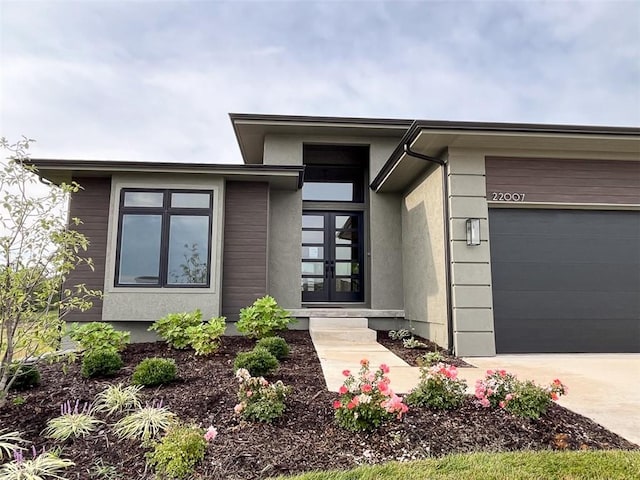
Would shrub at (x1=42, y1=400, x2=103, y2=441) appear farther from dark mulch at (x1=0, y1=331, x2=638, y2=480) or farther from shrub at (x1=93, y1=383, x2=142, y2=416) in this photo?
shrub at (x1=93, y1=383, x2=142, y2=416)

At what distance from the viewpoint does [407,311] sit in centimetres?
834

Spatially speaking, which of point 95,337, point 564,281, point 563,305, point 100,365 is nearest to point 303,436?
point 100,365

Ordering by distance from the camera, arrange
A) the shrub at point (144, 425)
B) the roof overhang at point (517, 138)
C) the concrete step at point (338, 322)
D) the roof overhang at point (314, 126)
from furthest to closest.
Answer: the roof overhang at point (314, 126) → the concrete step at point (338, 322) → the roof overhang at point (517, 138) → the shrub at point (144, 425)

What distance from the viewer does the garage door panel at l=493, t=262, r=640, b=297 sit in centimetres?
614

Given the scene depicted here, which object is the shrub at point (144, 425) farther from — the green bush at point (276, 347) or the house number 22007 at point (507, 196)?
the house number 22007 at point (507, 196)

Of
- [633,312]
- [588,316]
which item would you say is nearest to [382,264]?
[588,316]

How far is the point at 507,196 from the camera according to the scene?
6180 millimetres

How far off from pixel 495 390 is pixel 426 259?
4.02 metres

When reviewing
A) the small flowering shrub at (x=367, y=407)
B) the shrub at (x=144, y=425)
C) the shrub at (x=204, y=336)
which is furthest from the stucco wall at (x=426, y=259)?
the shrub at (x=144, y=425)

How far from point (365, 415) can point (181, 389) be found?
204cm

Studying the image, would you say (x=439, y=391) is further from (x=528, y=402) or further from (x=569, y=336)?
(x=569, y=336)

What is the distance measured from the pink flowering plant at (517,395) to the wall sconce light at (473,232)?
2.93 meters

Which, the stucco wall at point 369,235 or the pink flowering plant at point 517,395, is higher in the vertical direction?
the stucco wall at point 369,235

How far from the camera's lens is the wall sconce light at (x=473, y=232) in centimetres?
586
